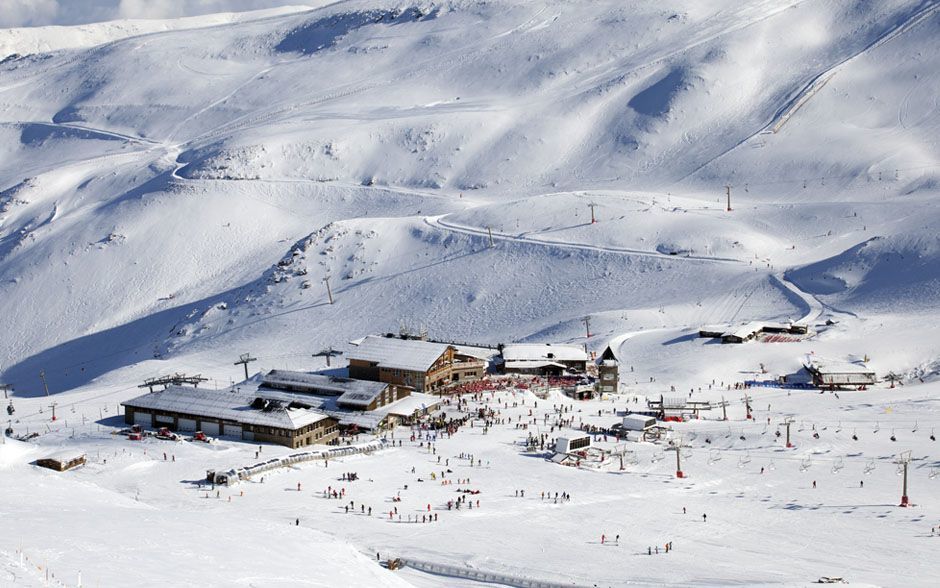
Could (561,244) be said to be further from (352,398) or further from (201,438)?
(201,438)

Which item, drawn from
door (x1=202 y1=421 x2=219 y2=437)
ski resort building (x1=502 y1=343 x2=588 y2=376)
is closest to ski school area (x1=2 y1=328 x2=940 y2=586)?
door (x1=202 y1=421 x2=219 y2=437)

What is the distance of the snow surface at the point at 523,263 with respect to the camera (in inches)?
1688

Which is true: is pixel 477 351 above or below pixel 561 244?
below

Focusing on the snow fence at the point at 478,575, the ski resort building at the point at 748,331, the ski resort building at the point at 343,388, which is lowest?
the snow fence at the point at 478,575

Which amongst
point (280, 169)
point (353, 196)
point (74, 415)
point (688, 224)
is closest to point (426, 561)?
point (74, 415)

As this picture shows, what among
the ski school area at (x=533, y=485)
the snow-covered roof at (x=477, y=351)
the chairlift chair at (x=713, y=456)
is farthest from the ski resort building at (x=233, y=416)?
the chairlift chair at (x=713, y=456)

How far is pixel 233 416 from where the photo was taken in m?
61.7

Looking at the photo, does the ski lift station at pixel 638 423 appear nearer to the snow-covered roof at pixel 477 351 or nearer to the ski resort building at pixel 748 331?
the snow-covered roof at pixel 477 351

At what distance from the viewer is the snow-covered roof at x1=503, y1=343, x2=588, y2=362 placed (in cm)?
7800

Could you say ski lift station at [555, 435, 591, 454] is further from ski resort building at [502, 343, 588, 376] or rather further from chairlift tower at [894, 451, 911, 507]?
ski resort building at [502, 343, 588, 376]

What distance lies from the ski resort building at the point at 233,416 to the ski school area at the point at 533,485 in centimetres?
29

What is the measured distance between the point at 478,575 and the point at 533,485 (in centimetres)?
1283

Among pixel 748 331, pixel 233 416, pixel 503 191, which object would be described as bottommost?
pixel 233 416

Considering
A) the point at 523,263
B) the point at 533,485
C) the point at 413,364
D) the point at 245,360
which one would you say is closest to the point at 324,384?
the point at 413,364
